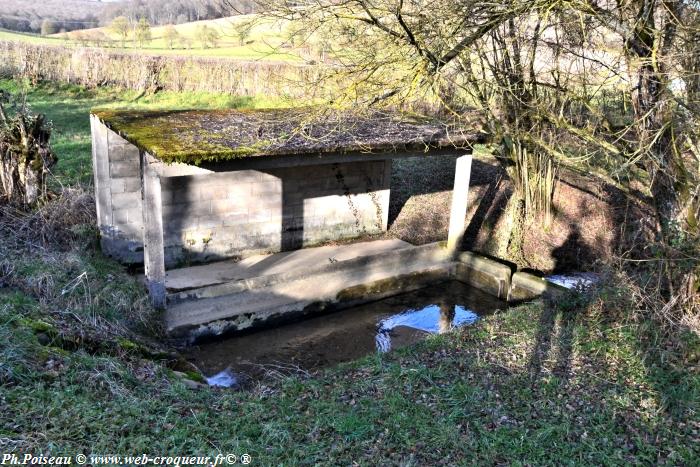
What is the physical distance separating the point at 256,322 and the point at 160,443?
4510mm

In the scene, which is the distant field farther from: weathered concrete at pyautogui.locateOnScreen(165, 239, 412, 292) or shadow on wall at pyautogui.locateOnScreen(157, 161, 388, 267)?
weathered concrete at pyautogui.locateOnScreen(165, 239, 412, 292)

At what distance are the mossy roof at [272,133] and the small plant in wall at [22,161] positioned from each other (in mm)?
1910

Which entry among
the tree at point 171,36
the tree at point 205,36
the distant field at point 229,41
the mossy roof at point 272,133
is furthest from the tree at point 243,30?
the tree at point 171,36

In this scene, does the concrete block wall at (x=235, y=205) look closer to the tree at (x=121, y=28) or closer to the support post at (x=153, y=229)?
the support post at (x=153, y=229)

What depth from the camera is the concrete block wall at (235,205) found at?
8.95m

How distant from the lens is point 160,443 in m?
4.42

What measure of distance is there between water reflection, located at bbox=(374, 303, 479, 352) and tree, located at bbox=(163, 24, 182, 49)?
85.4 ft

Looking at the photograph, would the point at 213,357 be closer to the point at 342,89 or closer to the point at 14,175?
the point at 342,89

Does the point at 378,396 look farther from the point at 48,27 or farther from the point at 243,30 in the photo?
the point at 48,27

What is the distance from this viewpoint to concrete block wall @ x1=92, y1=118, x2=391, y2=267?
29.3 feet

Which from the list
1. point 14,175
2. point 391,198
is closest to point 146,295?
point 14,175

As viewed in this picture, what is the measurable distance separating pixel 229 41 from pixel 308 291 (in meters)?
21.4

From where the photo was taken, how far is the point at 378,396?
588 cm

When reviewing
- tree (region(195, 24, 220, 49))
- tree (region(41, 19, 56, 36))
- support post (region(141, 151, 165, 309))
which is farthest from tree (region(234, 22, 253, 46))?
tree (region(41, 19, 56, 36))
